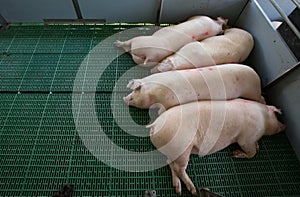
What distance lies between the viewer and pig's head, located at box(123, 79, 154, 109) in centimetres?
161

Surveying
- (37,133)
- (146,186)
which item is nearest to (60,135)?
(37,133)

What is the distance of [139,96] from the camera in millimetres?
1647

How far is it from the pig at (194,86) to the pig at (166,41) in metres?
0.29

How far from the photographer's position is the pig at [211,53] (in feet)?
A: 5.85

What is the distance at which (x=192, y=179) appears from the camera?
1.45 meters

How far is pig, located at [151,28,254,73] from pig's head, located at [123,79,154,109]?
0.83ft

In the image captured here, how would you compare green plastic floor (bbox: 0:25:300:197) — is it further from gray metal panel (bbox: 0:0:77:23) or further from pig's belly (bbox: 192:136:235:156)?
gray metal panel (bbox: 0:0:77:23)

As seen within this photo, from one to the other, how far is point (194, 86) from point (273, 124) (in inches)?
22.7

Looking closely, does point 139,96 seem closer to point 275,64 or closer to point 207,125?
point 207,125

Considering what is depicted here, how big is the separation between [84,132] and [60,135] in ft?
0.51

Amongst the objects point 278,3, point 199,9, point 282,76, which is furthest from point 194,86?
point 278,3

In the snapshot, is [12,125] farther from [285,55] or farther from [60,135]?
[285,55]

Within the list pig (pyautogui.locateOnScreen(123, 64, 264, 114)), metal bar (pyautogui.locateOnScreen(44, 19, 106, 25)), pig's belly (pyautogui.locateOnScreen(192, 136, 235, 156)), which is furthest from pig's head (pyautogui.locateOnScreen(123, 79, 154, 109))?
metal bar (pyautogui.locateOnScreen(44, 19, 106, 25))

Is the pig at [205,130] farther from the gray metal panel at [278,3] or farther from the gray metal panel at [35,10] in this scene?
the gray metal panel at [35,10]
